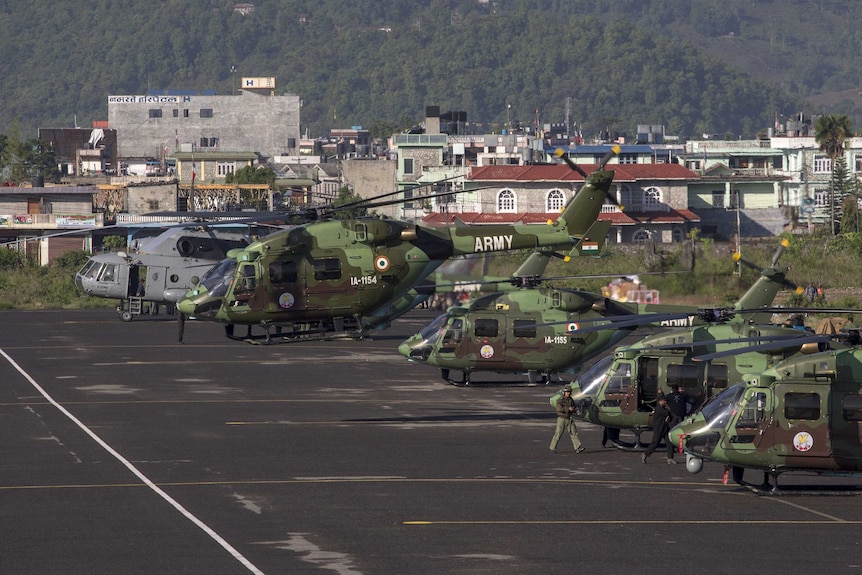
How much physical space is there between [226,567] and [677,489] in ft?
35.9

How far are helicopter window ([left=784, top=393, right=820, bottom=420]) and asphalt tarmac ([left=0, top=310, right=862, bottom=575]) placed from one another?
5.55ft

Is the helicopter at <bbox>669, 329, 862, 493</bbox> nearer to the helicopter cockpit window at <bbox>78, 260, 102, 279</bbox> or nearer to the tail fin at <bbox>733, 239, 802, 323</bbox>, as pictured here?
the tail fin at <bbox>733, 239, 802, 323</bbox>

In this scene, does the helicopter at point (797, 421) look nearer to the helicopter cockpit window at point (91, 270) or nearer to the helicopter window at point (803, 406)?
the helicopter window at point (803, 406)

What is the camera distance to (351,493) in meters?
31.6

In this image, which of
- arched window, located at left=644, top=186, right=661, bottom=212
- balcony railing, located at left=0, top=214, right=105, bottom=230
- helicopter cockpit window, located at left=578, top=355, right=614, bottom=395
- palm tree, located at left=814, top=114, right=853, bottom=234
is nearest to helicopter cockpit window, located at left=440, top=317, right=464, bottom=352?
helicopter cockpit window, located at left=578, top=355, right=614, bottom=395

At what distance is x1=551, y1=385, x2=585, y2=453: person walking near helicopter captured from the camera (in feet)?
121

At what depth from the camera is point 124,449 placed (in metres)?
37.2

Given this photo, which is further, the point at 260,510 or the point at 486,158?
the point at 486,158

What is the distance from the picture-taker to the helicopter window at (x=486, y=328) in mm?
43062

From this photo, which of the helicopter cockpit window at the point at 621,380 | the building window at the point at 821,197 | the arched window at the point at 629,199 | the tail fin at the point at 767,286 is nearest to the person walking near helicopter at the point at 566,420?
the helicopter cockpit window at the point at 621,380

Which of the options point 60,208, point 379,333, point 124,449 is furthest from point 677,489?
point 60,208

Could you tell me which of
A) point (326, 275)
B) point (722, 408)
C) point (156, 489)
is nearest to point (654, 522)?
point (722, 408)

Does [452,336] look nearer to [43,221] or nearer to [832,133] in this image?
[43,221]

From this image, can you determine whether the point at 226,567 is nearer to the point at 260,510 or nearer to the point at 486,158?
the point at 260,510
